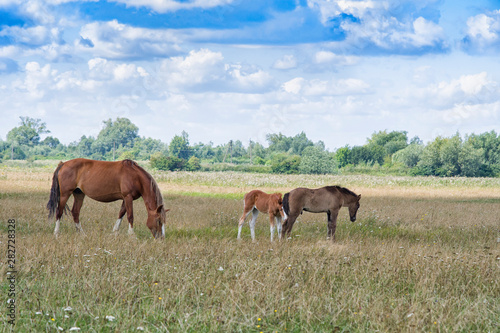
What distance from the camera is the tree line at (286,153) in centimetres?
7594

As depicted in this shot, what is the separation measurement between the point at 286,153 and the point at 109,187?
349 feet

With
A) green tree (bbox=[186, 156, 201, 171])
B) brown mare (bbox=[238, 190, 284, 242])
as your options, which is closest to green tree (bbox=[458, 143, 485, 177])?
green tree (bbox=[186, 156, 201, 171])

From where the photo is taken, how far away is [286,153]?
385 ft

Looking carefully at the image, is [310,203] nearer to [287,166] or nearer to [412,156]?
[287,166]

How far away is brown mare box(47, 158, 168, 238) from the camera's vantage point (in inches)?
434

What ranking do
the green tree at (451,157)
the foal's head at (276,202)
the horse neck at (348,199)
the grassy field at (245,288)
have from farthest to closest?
the green tree at (451,157)
the horse neck at (348,199)
the foal's head at (276,202)
the grassy field at (245,288)

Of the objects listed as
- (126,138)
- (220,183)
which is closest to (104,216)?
(220,183)

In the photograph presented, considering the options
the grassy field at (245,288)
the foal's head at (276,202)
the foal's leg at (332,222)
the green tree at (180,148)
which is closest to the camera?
the grassy field at (245,288)

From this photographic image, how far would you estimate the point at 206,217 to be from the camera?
15.3m

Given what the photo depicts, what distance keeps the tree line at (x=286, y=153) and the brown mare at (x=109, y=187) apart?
201ft

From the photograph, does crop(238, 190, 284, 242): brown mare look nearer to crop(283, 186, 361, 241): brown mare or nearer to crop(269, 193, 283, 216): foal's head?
crop(269, 193, 283, 216): foal's head

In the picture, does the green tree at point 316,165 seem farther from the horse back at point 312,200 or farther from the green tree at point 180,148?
the horse back at point 312,200

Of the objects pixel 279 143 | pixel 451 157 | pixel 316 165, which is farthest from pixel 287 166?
pixel 279 143

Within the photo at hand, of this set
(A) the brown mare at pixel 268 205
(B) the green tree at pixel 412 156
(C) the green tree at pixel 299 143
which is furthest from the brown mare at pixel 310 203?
(C) the green tree at pixel 299 143
